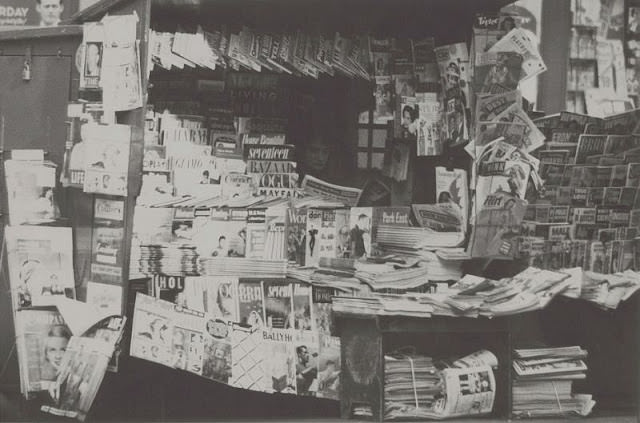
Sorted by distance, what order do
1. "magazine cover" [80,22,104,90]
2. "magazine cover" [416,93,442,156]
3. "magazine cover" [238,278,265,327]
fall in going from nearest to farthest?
1. "magazine cover" [80,22,104,90]
2. "magazine cover" [238,278,265,327]
3. "magazine cover" [416,93,442,156]

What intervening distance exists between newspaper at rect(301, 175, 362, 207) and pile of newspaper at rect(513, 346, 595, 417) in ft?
4.47

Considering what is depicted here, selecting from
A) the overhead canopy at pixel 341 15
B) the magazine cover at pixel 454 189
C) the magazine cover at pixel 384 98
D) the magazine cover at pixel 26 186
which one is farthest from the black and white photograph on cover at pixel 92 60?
the magazine cover at pixel 454 189

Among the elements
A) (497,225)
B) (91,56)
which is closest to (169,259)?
(91,56)

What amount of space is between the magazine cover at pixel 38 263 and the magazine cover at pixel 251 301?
907 mm

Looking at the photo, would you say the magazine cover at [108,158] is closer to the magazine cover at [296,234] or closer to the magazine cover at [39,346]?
the magazine cover at [39,346]

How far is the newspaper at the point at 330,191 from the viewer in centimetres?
712

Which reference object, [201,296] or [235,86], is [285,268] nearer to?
[201,296]

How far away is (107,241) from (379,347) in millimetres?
1537

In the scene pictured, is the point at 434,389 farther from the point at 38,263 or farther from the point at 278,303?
the point at 38,263

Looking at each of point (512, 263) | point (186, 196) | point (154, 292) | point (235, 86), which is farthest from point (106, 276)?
point (512, 263)

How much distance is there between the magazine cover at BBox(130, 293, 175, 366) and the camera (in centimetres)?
629

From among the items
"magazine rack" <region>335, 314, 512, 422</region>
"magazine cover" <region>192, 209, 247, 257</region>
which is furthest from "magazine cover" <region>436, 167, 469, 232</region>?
"magazine cover" <region>192, 209, 247, 257</region>

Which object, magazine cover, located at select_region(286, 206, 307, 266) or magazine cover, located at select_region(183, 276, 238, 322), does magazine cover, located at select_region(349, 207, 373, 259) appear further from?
magazine cover, located at select_region(183, 276, 238, 322)

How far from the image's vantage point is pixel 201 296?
6.53 meters
